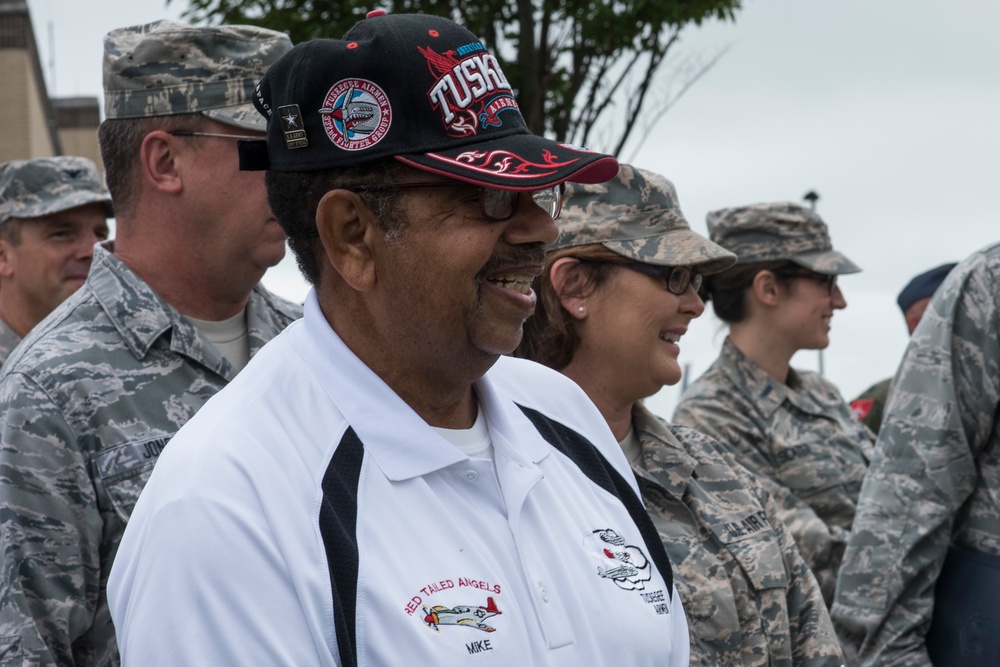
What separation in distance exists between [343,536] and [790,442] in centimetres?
369

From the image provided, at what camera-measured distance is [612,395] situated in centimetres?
358

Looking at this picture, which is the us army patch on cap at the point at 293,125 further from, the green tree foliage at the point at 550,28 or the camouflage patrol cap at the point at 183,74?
the green tree foliage at the point at 550,28

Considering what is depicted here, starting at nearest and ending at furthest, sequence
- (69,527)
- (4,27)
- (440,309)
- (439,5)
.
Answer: (440,309) → (69,527) → (439,5) → (4,27)

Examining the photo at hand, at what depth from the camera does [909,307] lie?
8.16m

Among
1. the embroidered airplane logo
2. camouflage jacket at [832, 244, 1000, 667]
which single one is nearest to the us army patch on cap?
the embroidered airplane logo

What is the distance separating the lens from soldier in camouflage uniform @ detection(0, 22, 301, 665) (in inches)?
113

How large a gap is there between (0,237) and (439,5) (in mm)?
3040

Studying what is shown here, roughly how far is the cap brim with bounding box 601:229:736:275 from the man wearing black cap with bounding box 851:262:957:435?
15.0 ft

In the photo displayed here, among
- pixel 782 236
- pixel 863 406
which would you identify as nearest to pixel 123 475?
pixel 782 236

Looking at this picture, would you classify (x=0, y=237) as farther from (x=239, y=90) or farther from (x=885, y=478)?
(x=885, y=478)

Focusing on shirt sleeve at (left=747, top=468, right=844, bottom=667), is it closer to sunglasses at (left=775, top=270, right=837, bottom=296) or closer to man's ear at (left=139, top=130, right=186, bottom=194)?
man's ear at (left=139, top=130, right=186, bottom=194)

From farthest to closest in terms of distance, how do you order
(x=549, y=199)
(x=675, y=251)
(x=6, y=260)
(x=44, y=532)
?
(x=6, y=260) → (x=675, y=251) → (x=44, y=532) → (x=549, y=199)

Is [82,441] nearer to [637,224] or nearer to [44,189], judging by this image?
[637,224]

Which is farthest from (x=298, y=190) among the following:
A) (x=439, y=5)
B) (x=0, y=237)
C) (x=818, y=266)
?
(x=439, y=5)
